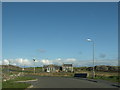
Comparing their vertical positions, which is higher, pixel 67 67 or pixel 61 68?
pixel 67 67

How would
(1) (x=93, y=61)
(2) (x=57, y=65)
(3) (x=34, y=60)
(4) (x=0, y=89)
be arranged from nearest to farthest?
(4) (x=0, y=89) < (1) (x=93, y=61) < (3) (x=34, y=60) < (2) (x=57, y=65)

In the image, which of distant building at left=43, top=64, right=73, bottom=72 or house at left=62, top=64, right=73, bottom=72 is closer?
distant building at left=43, top=64, right=73, bottom=72

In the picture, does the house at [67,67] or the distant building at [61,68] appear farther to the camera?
the house at [67,67]

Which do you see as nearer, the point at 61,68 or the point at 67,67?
the point at 67,67

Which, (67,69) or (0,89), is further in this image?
(67,69)

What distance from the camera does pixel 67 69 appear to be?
13675 centimetres

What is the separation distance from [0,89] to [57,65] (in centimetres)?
12794

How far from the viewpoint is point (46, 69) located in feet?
443

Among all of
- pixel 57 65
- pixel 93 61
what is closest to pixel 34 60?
pixel 93 61

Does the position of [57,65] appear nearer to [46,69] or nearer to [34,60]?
[46,69]

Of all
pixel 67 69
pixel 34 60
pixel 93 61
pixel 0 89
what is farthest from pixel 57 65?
pixel 0 89

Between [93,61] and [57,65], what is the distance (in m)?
105

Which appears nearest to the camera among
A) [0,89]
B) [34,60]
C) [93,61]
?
[0,89]

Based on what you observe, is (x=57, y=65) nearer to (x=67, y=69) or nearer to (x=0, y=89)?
(x=67, y=69)
